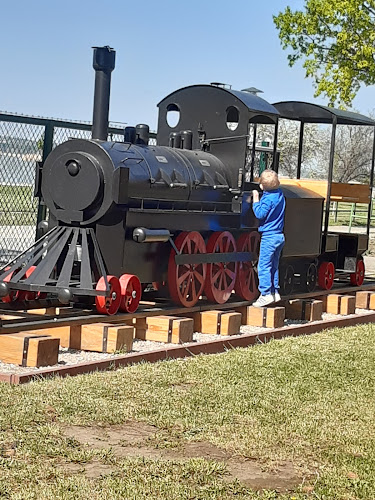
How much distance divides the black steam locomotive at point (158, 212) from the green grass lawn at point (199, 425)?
1693mm

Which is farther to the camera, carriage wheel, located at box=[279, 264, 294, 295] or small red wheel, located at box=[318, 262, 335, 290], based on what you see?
small red wheel, located at box=[318, 262, 335, 290]

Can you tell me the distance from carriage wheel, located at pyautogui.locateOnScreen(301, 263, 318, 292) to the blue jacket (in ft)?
7.19

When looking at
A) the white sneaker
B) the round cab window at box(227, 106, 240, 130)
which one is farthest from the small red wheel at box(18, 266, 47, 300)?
the round cab window at box(227, 106, 240, 130)

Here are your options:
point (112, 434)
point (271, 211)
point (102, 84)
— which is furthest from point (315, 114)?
point (112, 434)

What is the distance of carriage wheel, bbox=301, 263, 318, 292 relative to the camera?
13.2 m

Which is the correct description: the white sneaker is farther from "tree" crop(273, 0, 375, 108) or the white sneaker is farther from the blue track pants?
"tree" crop(273, 0, 375, 108)

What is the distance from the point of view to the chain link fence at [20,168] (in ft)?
38.8

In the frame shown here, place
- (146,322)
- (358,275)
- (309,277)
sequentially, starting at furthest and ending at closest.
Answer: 1. (358,275)
2. (309,277)
3. (146,322)

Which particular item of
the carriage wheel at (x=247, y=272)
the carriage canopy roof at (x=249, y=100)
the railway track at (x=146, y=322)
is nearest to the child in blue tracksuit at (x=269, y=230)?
the railway track at (x=146, y=322)

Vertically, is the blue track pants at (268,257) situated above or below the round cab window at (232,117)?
below

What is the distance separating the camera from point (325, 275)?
1374 cm

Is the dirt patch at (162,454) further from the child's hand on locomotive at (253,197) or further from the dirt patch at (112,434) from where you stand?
the child's hand on locomotive at (253,197)

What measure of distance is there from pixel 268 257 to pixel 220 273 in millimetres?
597

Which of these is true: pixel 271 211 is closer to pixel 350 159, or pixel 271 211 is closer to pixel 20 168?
pixel 20 168
